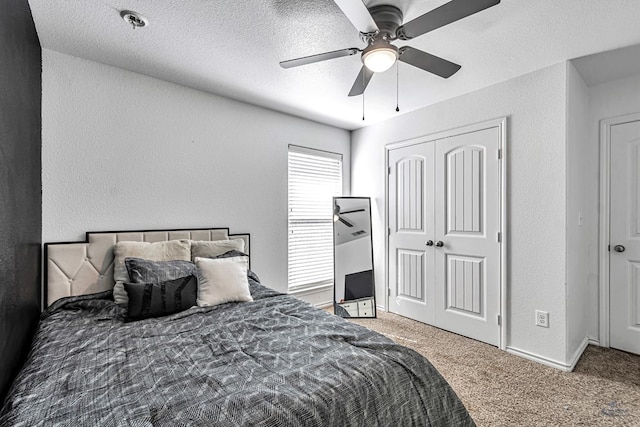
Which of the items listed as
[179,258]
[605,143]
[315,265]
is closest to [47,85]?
[179,258]

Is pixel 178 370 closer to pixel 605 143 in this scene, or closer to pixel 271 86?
pixel 271 86

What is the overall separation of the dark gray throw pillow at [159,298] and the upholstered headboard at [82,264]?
0.57 m

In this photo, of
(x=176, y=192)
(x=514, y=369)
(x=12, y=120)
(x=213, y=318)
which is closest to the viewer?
(x=12, y=120)

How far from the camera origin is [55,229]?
224 centimetres

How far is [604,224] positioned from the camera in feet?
9.45

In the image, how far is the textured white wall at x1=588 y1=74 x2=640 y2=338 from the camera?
2.73 meters

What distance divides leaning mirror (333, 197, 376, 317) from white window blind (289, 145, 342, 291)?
0.85 ft

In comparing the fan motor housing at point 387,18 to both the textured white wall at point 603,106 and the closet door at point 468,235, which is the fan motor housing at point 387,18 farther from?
the textured white wall at point 603,106

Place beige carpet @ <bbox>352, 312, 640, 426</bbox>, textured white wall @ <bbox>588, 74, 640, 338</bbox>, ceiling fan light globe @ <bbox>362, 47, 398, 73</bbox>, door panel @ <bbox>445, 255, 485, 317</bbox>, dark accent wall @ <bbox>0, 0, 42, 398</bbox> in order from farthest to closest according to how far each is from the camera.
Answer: door panel @ <bbox>445, 255, 485, 317</bbox>
textured white wall @ <bbox>588, 74, 640, 338</bbox>
beige carpet @ <bbox>352, 312, 640, 426</bbox>
ceiling fan light globe @ <bbox>362, 47, 398, 73</bbox>
dark accent wall @ <bbox>0, 0, 42, 398</bbox>

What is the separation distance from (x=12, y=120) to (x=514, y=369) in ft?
12.0

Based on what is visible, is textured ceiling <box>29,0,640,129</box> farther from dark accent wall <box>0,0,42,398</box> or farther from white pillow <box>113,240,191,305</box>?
white pillow <box>113,240,191,305</box>

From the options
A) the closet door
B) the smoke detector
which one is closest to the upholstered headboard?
the smoke detector

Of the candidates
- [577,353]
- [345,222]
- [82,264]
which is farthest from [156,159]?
[577,353]

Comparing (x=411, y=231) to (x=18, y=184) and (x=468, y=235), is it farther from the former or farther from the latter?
(x=18, y=184)
